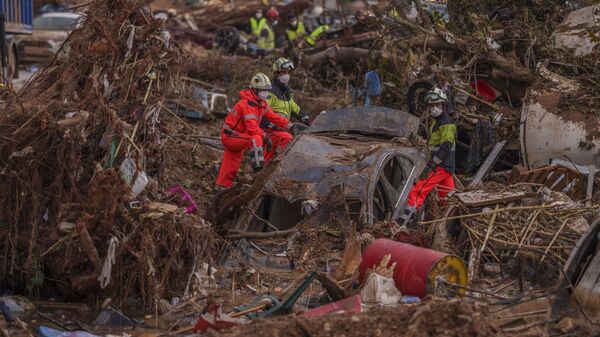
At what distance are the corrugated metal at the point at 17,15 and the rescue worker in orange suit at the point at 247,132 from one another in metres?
10.8

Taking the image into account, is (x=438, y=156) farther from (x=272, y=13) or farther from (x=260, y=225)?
(x=272, y=13)

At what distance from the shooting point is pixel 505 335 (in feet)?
22.1

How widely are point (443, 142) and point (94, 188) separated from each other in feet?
14.7

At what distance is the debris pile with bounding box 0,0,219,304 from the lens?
794cm

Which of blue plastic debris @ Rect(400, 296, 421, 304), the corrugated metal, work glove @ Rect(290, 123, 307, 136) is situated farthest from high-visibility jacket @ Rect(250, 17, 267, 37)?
blue plastic debris @ Rect(400, 296, 421, 304)

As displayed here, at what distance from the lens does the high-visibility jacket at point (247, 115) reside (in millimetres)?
11719

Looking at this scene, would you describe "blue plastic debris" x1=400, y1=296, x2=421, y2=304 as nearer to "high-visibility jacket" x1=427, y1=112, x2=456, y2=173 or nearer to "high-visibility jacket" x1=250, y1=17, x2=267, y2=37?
"high-visibility jacket" x1=427, y1=112, x2=456, y2=173

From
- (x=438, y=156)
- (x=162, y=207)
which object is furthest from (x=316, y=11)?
(x=162, y=207)

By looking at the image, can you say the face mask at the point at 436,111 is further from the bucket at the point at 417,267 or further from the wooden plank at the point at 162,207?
the wooden plank at the point at 162,207

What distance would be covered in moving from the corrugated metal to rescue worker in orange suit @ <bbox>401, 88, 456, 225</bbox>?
1263 cm

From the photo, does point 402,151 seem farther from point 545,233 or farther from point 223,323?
point 223,323

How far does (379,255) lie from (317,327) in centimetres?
214

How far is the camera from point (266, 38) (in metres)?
25.8

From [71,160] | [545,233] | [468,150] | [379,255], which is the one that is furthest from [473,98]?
[71,160]
